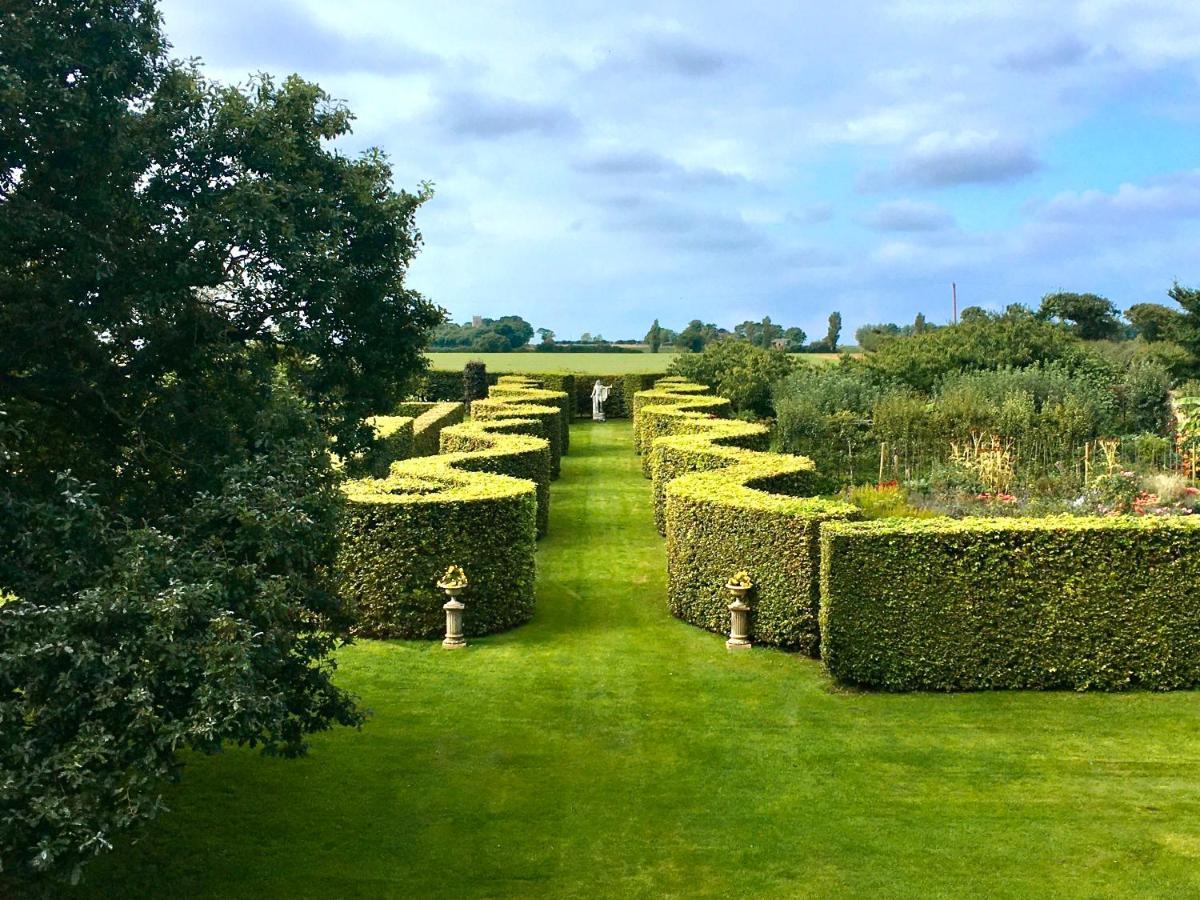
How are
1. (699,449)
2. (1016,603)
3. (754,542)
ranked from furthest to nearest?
(699,449), (754,542), (1016,603)

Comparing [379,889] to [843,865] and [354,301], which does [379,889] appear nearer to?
[843,865]

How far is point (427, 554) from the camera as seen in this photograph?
44.4ft

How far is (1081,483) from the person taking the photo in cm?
1995

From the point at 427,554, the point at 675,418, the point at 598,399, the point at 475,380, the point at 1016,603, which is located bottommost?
the point at 1016,603

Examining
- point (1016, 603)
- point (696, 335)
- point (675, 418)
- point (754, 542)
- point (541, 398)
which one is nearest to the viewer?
point (1016, 603)

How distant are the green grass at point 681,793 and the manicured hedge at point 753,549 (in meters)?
0.60

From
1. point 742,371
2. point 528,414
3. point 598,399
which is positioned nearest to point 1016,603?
point 528,414

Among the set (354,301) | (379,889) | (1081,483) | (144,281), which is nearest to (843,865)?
(379,889)

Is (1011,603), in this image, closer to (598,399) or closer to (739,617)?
(739,617)

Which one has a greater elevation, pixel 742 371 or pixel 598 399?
pixel 742 371

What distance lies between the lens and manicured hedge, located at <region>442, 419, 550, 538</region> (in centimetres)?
1769

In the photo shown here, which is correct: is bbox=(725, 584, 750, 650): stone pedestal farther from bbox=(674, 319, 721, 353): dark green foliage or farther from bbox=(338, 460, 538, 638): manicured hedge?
bbox=(674, 319, 721, 353): dark green foliage

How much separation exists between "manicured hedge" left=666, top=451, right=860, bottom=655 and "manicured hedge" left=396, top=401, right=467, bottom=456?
33.1 feet

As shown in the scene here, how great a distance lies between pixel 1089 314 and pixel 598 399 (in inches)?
1442
